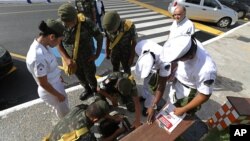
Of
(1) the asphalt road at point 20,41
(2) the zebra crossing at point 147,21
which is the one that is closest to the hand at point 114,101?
(1) the asphalt road at point 20,41

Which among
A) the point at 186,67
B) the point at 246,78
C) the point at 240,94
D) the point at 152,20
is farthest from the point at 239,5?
the point at 186,67

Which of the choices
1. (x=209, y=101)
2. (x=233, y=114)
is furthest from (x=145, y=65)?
(x=209, y=101)

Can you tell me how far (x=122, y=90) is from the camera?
387 cm

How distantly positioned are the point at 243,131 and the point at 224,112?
0.62 meters

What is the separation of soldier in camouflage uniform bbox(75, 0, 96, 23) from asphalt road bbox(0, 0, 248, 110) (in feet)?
5.38

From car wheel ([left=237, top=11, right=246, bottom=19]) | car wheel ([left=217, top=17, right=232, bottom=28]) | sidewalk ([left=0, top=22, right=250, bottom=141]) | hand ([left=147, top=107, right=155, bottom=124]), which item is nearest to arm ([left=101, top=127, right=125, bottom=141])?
hand ([left=147, top=107, right=155, bottom=124])

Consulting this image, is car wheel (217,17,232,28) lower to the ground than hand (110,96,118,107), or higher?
lower

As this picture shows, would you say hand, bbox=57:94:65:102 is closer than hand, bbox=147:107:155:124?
No

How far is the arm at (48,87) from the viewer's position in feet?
11.7

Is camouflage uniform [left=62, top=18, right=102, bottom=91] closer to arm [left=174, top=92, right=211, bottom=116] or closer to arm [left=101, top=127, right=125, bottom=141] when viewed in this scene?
arm [left=101, top=127, right=125, bottom=141]

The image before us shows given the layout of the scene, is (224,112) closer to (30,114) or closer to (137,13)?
(30,114)

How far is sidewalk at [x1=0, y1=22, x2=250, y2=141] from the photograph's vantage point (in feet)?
15.1

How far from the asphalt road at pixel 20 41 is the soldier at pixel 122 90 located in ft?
6.27

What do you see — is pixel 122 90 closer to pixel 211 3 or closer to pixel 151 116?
pixel 151 116
